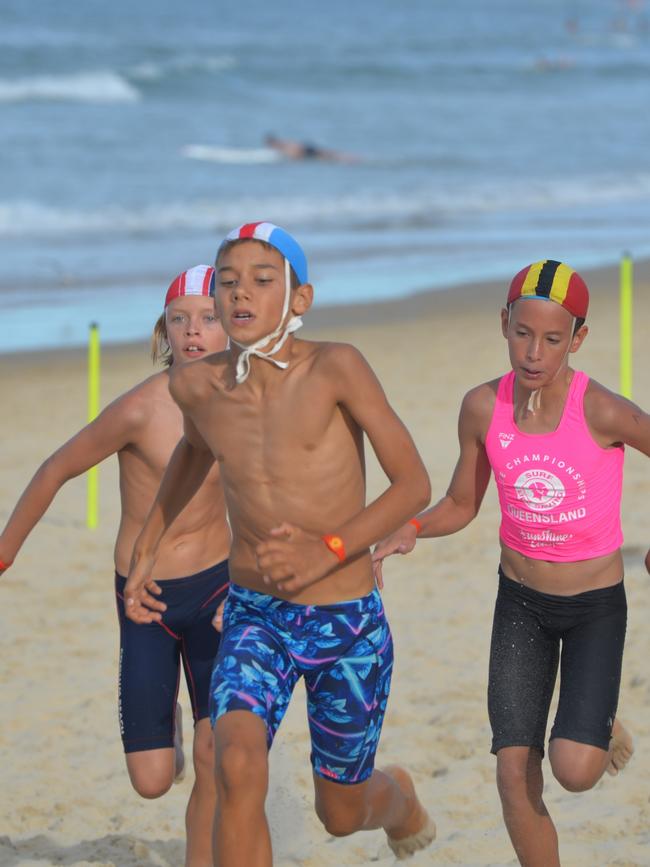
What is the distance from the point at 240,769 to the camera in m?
3.71

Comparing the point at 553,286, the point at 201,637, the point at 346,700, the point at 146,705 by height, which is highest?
the point at 553,286

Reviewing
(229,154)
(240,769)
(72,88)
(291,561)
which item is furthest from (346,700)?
(72,88)

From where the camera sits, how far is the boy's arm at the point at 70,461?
181 inches

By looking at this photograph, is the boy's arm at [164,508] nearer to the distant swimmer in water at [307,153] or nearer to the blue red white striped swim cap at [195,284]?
the blue red white striped swim cap at [195,284]

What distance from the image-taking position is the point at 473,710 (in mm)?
6176

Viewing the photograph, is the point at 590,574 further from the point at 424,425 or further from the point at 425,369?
the point at 425,369

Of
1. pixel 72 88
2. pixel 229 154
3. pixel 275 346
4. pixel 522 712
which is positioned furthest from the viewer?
pixel 72 88

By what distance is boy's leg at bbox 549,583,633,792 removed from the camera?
4.21m

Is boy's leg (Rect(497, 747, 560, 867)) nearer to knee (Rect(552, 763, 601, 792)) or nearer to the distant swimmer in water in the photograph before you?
knee (Rect(552, 763, 601, 792))

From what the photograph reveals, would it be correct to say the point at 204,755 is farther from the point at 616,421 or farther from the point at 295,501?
the point at 616,421

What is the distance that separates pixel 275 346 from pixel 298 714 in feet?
8.76

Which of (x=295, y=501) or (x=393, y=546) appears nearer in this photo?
(x=295, y=501)

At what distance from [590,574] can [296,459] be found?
987mm

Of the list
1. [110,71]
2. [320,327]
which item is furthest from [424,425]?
[110,71]
